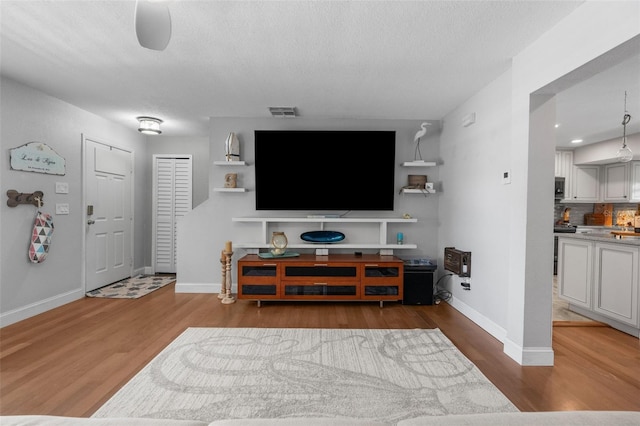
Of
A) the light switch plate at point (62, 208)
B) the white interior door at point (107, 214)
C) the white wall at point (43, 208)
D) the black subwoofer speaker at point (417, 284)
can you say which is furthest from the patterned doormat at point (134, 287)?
the black subwoofer speaker at point (417, 284)

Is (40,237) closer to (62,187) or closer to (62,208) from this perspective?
(62,208)

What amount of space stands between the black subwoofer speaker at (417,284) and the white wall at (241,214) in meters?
0.51

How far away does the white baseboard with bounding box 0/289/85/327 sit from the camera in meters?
3.12

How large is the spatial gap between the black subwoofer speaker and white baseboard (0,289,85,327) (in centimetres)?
408

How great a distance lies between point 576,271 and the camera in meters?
3.53

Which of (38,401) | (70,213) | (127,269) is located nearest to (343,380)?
(38,401)

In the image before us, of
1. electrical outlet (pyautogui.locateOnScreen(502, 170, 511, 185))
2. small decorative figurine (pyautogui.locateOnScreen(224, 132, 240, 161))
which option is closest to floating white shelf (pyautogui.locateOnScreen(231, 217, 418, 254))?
small decorative figurine (pyautogui.locateOnScreen(224, 132, 240, 161))

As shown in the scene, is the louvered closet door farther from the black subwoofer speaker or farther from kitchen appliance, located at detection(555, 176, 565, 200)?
kitchen appliance, located at detection(555, 176, 565, 200)

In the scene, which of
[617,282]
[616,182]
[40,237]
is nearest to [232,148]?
[40,237]

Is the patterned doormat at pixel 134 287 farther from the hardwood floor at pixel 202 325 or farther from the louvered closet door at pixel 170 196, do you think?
the louvered closet door at pixel 170 196

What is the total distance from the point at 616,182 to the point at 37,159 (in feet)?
28.2

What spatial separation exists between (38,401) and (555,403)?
3.14 m

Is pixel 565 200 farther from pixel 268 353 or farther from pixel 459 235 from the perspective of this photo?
pixel 268 353

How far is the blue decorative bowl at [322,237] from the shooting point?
13.8 feet
